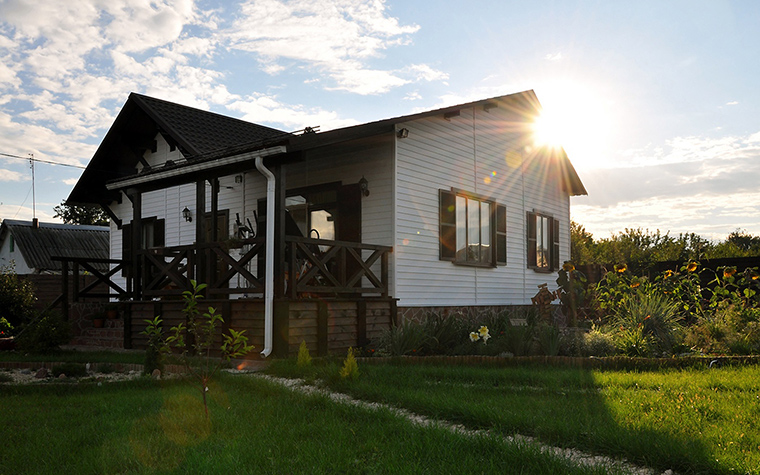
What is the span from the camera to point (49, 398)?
598 centimetres

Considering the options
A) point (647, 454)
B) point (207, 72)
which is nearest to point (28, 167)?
point (207, 72)

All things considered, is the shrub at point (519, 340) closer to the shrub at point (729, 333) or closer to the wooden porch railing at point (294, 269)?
the shrub at point (729, 333)

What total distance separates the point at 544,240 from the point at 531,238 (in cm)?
88

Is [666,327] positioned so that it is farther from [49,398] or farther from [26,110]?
[26,110]

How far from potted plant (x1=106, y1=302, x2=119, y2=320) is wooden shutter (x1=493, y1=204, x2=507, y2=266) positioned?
26.4ft

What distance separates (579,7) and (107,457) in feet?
24.5

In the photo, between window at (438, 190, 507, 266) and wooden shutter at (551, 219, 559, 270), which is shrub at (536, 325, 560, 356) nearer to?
window at (438, 190, 507, 266)

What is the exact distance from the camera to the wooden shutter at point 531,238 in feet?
48.4

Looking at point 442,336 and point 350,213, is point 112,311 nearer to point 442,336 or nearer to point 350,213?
point 350,213

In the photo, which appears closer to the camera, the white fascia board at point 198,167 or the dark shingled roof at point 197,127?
the white fascia board at point 198,167

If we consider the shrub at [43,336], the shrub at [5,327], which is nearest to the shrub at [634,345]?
the shrub at [43,336]

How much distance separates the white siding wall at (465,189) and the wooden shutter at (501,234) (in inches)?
8.0

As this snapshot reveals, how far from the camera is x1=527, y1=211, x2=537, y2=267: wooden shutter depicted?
48.4ft

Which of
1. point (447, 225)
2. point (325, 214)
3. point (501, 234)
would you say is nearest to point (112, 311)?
point (325, 214)
